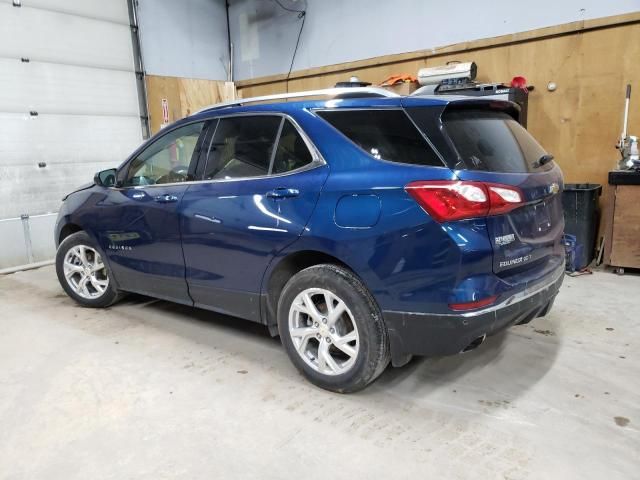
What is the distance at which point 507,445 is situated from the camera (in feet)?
6.49

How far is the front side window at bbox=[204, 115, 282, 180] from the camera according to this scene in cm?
265

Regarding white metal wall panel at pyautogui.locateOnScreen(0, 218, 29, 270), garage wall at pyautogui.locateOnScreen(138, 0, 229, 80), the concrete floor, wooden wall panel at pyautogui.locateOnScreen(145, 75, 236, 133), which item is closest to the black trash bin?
the concrete floor

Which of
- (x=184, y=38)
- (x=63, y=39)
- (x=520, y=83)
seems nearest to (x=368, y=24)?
(x=520, y=83)

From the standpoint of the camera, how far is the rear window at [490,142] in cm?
212

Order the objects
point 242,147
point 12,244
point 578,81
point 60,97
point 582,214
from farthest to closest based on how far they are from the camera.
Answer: point 60,97, point 12,244, point 578,81, point 582,214, point 242,147

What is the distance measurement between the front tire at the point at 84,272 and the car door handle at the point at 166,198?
0.92 m

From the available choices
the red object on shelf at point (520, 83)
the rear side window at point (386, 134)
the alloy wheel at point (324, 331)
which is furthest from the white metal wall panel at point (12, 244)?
the red object on shelf at point (520, 83)

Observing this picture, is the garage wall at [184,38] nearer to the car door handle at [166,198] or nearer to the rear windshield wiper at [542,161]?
the car door handle at [166,198]

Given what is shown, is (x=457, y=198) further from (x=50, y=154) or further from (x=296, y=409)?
(x=50, y=154)

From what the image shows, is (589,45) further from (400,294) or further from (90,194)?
(90,194)

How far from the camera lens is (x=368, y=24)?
634 centimetres

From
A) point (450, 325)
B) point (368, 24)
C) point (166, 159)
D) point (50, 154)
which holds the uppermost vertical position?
point (368, 24)

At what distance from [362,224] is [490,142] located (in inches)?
29.4

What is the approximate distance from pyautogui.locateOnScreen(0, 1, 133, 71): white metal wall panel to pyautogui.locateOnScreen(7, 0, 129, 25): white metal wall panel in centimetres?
5
